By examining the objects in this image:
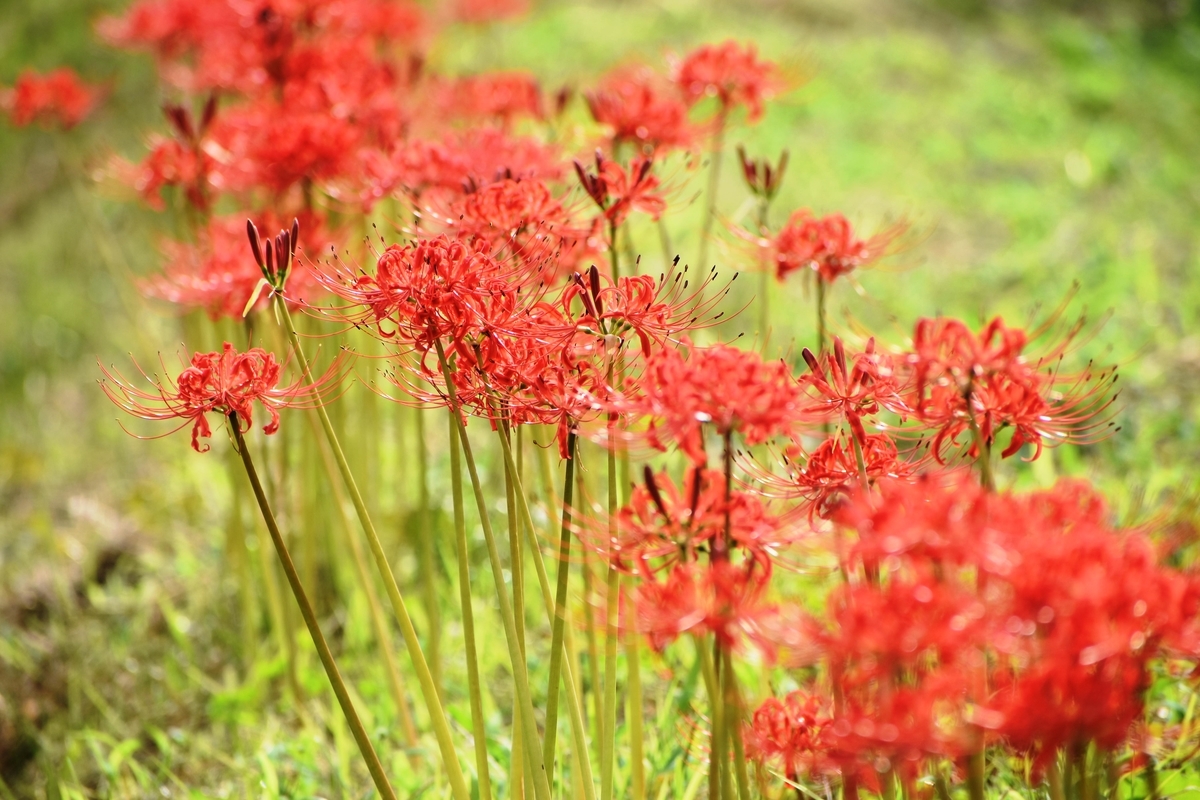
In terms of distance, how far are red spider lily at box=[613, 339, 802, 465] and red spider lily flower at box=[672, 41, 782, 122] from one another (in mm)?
1488

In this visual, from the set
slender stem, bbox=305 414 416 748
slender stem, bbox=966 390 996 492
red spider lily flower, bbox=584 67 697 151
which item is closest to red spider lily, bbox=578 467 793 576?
slender stem, bbox=966 390 996 492

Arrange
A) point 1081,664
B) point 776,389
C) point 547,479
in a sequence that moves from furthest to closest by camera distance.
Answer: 1. point 547,479
2. point 776,389
3. point 1081,664

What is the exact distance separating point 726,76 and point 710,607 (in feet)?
5.69

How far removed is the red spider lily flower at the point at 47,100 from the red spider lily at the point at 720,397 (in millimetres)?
3216

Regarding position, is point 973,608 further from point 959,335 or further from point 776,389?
point 959,335

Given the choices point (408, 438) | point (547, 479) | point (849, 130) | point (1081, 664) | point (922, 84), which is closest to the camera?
point (1081, 664)

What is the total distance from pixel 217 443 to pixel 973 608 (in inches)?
164

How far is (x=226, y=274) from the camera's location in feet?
7.97

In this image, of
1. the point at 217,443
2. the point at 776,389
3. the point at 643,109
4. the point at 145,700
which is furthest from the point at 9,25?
the point at 776,389

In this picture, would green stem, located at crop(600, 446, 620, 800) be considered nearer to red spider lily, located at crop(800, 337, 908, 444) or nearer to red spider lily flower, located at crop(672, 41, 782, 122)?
red spider lily, located at crop(800, 337, 908, 444)

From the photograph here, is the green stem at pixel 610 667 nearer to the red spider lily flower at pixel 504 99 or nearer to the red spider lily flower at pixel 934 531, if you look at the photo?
the red spider lily flower at pixel 934 531

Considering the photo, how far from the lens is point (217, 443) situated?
467cm

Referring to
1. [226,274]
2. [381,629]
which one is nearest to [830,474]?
[381,629]

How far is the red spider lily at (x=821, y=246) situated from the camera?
1.92 metres
